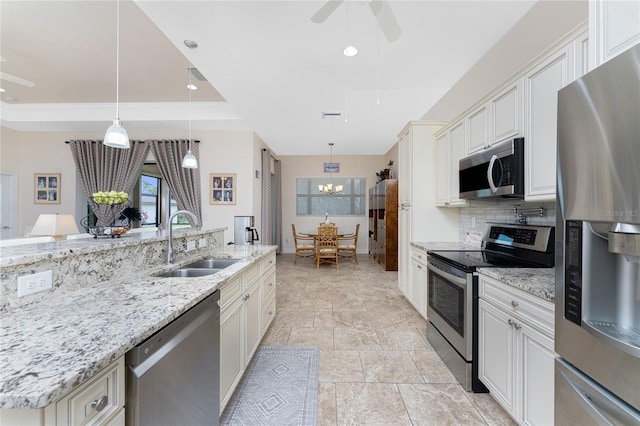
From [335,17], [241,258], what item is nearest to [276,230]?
[241,258]

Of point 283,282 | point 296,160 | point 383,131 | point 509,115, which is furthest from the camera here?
point 296,160

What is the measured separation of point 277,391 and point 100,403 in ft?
4.54

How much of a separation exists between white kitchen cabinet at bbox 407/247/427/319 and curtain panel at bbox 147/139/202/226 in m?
3.83

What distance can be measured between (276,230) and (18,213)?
5030 millimetres

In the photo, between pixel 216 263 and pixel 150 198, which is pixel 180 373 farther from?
pixel 150 198

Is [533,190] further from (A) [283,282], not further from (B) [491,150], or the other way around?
(A) [283,282]

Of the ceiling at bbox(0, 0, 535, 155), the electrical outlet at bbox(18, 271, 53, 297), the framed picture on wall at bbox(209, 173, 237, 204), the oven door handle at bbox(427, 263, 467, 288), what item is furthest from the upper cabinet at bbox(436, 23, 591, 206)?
the framed picture on wall at bbox(209, 173, 237, 204)

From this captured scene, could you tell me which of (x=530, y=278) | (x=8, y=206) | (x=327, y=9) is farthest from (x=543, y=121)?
(x=8, y=206)

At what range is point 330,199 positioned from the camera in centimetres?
781

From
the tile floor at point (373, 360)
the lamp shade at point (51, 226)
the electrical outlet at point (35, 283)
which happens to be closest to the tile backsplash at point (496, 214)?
the tile floor at point (373, 360)

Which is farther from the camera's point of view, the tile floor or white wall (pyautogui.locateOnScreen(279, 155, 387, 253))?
white wall (pyautogui.locateOnScreen(279, 155, 387, 253))

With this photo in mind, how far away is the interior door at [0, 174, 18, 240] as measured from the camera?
474 centimetres

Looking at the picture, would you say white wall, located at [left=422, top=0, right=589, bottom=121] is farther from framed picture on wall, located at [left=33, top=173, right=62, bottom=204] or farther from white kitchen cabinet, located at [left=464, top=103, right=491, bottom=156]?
framed picture on wall, located at [left=33, top=173, right=62, bottom=204]

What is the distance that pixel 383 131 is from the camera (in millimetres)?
5219
